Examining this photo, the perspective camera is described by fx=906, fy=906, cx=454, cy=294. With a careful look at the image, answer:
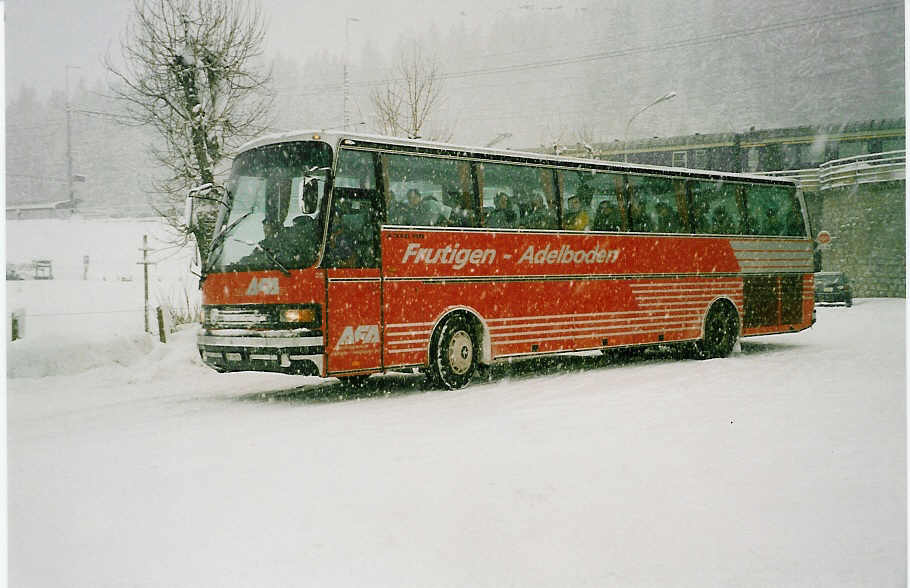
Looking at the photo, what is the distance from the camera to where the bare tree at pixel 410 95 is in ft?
22.8

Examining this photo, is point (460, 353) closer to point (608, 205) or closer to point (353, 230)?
point (353, 230)

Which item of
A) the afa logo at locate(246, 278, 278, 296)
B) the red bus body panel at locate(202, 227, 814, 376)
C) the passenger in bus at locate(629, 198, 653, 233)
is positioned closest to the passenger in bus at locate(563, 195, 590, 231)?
the red bus body panel at locate(202, 227, 814, 376)

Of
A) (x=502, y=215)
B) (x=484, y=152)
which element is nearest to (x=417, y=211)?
(x=484, y=152)

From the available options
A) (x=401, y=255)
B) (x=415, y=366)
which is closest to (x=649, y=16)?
(x=401, y=255)

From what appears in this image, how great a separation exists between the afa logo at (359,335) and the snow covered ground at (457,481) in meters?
0.64

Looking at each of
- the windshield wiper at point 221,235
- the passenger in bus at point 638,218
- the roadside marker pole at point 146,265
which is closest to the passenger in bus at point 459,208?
the windshield wiper at point 221,235

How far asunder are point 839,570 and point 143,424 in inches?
212

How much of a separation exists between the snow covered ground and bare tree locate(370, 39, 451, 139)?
2.66 metres

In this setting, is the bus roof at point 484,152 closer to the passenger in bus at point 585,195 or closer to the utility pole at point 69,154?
the passenger in bus at point 585,195

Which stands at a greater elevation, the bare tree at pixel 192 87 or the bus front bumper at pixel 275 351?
the bare tree at pixel 192 87

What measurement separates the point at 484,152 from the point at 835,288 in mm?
3916

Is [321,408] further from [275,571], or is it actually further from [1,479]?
[275,571]

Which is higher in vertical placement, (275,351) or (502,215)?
(502,215)

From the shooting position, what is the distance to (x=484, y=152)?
32.2 ft
